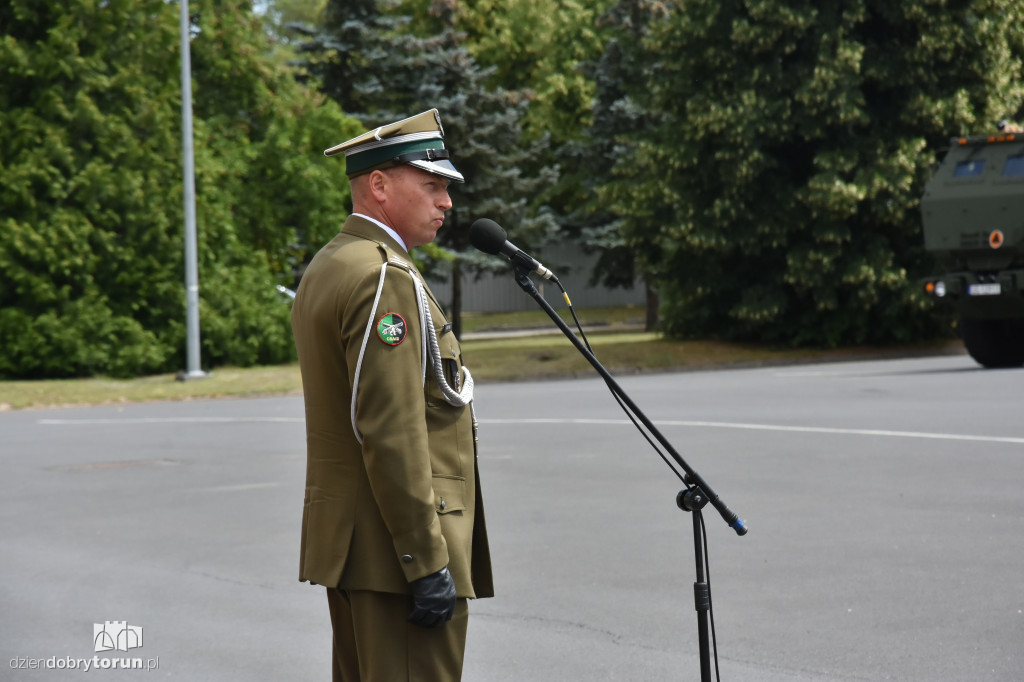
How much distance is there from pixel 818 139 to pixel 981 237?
9.10 meters

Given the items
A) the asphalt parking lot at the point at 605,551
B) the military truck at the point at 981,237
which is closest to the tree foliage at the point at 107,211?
the asphalt parking lot at the point at 605,551

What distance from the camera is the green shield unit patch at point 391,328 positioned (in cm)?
322

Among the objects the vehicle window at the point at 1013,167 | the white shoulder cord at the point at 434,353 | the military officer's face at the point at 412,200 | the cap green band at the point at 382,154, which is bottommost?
the white shoulder cord at the point at 434,353

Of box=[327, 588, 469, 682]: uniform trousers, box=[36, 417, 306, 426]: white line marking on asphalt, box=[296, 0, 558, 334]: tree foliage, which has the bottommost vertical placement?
box=[36, 417, 306, 426]: white line marking on asphalt

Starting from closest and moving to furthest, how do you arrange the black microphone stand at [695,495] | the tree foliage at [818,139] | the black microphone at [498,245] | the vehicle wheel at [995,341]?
the black microphone stand at [695,495], the black microphone at [498,245], the vehicle wheel at [995,341], the tree foliage at [818,139]

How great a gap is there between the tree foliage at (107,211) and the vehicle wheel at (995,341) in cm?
1433

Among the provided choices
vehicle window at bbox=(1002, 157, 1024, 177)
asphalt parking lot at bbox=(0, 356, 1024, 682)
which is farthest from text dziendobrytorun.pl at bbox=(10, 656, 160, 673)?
vehicle window at bbox=(1002, 157, 1024, 177)

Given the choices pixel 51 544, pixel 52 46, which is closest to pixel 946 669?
pixel 51 544

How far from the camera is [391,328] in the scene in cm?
324

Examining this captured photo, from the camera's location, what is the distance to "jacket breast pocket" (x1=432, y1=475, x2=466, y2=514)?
3.34 m

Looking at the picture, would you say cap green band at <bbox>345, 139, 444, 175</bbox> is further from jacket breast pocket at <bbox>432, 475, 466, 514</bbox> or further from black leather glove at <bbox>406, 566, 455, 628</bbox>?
black leather glove at <bbox>406, 566, 455, 628</bbox>

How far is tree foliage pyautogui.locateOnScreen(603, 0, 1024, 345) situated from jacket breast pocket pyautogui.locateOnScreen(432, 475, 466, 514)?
23493mm

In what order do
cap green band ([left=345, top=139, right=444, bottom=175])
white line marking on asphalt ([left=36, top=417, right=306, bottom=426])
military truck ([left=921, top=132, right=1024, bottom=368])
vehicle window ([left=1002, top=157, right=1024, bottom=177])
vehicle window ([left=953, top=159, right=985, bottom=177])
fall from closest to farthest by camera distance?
cap green band ([left=345, top=139, right=444, bottom=175]) → white line marking on asphalt ([left=36, top=417, right=306, bottom=426]) → military truck ([left=921, top=132, right=1024, bottom=368]) → vehicle window ([left=1002, top=157, right=1024, bottom=177]) → vehicle window ([left=953, top=159, right=985, bottom=177])

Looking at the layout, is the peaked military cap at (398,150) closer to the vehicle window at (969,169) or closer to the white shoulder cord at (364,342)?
the white shoulder cord at (364,342)
